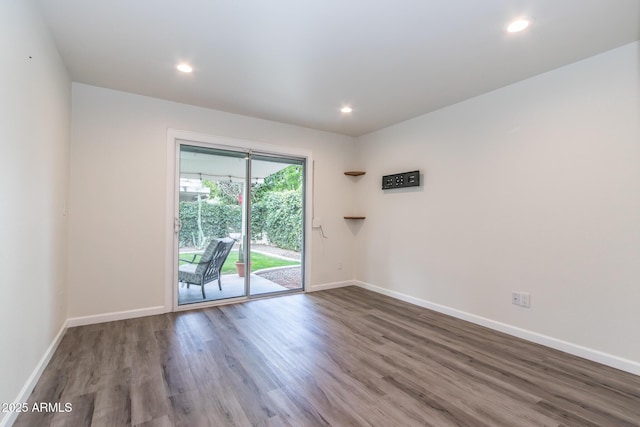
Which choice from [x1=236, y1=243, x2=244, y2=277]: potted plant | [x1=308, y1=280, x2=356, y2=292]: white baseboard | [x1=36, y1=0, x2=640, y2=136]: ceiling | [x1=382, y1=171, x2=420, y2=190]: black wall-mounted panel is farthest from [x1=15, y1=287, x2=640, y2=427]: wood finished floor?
[x1=36, y1=0, x2=640, y2=136]: ceiling

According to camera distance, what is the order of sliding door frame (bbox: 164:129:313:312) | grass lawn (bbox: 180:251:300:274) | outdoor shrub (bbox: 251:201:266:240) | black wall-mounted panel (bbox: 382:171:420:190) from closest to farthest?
sliding door frame (bbox: 164:129:313:312)
black wall-mounted panel (bbox: 382:171:420:190)
grass lawn (bbox: 180:251:300:274)
outdoor shrub (bbox: 251:201:266:240)

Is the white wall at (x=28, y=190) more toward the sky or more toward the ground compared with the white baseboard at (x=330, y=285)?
more toward the sky

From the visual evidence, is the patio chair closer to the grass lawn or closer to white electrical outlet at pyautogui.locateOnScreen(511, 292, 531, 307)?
the grass lawn

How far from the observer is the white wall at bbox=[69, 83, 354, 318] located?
10.4 ft

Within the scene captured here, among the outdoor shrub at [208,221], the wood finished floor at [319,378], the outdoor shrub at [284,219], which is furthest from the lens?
the outdoor shrub at [284,219]

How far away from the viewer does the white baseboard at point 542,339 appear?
7.71 ft

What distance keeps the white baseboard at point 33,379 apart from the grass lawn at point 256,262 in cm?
→ 145

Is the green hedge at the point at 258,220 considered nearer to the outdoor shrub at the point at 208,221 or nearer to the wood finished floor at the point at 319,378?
the outdoor shrub at the point at 208,221

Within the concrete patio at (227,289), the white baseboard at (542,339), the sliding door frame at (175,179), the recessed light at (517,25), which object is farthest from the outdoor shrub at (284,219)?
the recessed light at (517,25)

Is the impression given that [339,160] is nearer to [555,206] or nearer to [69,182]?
[555,206]

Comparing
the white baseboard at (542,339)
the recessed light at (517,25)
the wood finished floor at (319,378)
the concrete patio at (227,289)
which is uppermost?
the recessed light at (517,25)

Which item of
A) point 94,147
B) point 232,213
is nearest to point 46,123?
point 94,147

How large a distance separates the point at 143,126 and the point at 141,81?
0.56 m

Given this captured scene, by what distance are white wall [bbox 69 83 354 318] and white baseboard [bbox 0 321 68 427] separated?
2.07 ft
